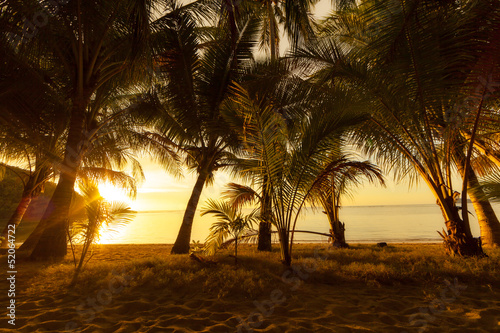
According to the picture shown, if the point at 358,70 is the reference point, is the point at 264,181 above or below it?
below

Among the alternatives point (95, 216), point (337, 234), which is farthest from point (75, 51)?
point (337, 234)

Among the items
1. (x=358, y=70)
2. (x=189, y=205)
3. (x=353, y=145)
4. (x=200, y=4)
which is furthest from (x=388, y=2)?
(x=189, y=205)

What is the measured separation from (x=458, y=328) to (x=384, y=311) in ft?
Answer: 1.97

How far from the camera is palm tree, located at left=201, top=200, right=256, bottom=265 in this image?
15.3 feet

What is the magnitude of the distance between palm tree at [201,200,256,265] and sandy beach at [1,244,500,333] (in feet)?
1.45

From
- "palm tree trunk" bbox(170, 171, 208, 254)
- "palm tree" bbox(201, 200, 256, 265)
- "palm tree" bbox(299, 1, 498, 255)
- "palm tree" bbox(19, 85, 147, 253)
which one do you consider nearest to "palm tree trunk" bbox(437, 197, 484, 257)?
"palm tree" bbox(299, 1, 498, 255)

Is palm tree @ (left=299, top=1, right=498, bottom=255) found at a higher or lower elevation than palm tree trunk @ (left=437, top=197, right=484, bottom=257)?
higher

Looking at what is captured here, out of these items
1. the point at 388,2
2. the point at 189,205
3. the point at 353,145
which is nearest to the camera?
the point at 388,2

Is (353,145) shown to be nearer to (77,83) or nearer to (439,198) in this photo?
(439,198)

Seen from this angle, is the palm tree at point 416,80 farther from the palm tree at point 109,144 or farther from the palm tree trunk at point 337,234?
the palm tree at point 109,144

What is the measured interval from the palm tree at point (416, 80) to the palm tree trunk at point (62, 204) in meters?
5.06

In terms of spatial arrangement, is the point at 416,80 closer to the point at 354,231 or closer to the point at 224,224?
the point at 224,224

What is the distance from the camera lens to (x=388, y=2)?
427 centimetres

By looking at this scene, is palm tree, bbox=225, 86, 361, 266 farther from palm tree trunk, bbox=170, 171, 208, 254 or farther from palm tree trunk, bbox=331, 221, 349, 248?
palm tree trunk, bbox=331, 221, 349, 248
